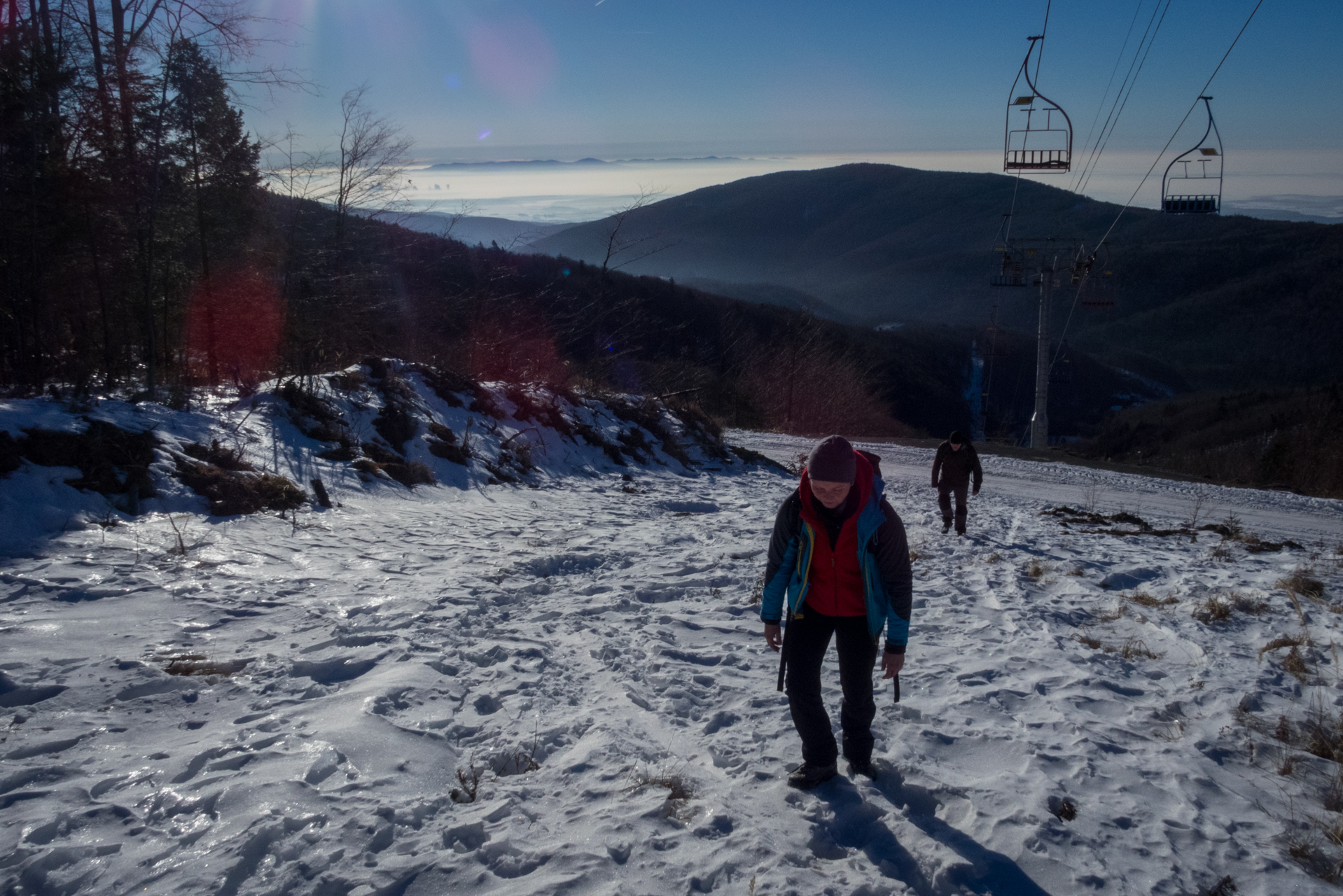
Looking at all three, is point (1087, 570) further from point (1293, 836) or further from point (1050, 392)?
point (1050, 392)

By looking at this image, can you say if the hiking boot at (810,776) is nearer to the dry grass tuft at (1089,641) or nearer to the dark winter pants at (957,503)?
the dry grass tuft at (1089,641)

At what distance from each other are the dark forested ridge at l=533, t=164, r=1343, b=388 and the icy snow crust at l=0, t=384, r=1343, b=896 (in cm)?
1474

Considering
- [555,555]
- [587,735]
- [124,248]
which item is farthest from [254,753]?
[124,248]

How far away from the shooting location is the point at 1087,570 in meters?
7.57

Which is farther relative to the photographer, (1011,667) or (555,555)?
(555,555)

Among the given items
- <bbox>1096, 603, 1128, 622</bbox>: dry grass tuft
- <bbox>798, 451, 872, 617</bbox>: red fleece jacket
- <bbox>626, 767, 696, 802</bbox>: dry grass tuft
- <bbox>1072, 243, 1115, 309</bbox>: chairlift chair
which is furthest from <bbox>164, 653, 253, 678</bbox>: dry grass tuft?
<bbox>1072, 243, 1115, 309</bbox>: chairlift chair

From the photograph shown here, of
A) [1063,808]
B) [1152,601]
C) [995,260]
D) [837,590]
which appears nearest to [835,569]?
[837,590]

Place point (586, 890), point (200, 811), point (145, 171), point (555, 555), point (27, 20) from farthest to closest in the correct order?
point (27, 20) < point (145, 171) < point (555, 555) < point (200, 811) < point (586, 890)

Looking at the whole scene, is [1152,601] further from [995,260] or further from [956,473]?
[995,260]

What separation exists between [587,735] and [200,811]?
1818 mm

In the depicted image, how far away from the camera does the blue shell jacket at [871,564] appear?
129 inches

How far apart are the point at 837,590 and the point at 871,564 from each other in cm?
21

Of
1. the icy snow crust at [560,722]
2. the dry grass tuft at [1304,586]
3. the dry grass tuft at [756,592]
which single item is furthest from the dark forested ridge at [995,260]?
the dry grass tuft at [1304,586]

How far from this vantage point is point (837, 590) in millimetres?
3377
